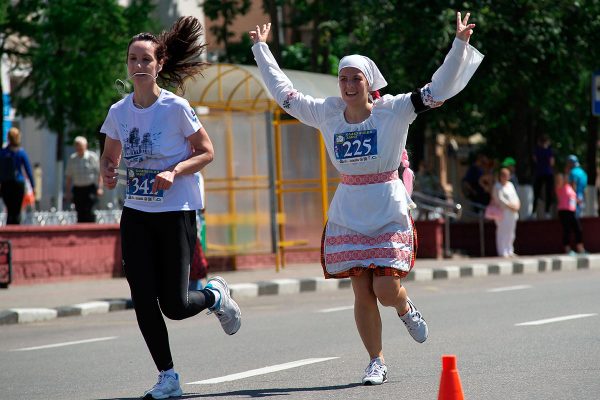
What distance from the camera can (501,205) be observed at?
2767 centimetres

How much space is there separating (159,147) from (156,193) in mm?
271

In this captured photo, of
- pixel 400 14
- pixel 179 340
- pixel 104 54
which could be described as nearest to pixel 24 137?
pixel 104 54

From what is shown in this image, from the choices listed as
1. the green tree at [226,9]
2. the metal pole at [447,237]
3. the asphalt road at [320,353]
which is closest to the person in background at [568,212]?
the metal pole at [447,237]

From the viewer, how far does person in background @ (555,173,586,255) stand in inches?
1084

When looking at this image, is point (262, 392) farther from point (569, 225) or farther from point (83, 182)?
point (569, 225)

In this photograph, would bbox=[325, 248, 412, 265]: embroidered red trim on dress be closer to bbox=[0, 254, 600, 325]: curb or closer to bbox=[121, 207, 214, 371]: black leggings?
bbox=[121, 207, 214, 371]: black leggings

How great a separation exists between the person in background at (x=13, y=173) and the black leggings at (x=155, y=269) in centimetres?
1381

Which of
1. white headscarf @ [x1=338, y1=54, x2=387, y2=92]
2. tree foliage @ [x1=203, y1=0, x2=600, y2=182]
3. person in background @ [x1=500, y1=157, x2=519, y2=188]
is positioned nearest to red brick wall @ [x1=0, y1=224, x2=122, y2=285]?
tree foliage @ [x1=203, y1=0, x2=600, y2=182]

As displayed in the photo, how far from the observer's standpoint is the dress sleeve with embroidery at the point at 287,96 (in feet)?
29.7

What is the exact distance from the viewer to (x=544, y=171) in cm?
3144

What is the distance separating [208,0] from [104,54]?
6062 mm

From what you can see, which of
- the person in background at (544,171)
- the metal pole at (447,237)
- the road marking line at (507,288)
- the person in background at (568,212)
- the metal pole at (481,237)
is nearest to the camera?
the road marking line at (507,288)

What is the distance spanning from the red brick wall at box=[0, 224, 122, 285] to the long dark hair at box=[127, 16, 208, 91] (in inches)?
456

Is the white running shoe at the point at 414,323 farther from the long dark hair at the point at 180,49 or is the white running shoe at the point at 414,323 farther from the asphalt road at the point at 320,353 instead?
the long dark hair at the point at 180,49
